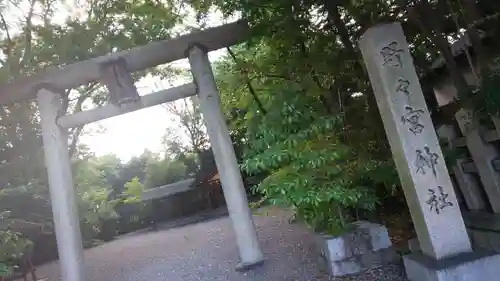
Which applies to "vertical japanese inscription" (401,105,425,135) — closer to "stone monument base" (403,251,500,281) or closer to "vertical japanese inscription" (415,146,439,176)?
"vertical japanese inscription" (415,146,439,176)

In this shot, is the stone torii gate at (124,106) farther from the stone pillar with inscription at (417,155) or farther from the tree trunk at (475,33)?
the tree trunk at (475,33)

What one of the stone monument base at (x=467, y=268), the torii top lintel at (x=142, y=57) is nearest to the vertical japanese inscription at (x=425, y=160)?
the stone monument base at (x=467, y=268)

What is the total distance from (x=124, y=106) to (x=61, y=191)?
1.39 m

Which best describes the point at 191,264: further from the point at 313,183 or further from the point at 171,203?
the point at 171,203

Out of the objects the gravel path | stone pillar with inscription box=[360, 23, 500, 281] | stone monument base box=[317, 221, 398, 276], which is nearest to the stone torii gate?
the gravel path

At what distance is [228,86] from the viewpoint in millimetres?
5652

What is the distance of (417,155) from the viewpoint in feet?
11.9

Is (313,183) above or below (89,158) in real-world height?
below

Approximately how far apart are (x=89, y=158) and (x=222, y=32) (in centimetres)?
998

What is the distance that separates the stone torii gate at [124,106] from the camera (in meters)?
5.66

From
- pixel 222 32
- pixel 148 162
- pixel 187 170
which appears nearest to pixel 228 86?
pixel 222 32

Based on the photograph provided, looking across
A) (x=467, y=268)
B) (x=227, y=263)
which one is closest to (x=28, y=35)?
(x=227, y=263)

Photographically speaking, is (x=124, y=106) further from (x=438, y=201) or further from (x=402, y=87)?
(x=438, y=201)

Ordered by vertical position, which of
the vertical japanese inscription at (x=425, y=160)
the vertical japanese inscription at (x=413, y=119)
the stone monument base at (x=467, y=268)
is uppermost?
the vertical japanese inscription at (x=413, y=119)
